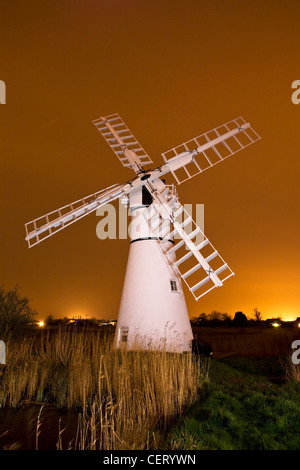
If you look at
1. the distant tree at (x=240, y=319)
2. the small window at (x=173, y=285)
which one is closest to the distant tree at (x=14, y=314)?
the small window at (x=173, y=285)

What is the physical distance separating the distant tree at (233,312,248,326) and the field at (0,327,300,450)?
38947 mm

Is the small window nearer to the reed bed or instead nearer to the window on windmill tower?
the window on windmill tower

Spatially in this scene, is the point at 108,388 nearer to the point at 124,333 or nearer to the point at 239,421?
the point at 239,421

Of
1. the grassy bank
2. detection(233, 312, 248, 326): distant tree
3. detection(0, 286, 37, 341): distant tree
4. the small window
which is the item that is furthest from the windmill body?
detection(233, 312, 248, 326): distant tree

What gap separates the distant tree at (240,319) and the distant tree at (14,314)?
39.3 meters

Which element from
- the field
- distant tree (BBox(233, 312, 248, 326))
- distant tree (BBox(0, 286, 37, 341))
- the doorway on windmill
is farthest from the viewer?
distant tree (BBox(233, 312, 248, 326))

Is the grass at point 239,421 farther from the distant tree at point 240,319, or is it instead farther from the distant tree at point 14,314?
the distant tree at point 240,319

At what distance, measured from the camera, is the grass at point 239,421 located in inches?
241

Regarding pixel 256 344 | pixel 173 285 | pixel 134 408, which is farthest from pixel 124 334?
pixel 256 344

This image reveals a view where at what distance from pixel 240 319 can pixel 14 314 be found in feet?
136

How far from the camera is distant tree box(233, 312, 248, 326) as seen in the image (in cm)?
4912

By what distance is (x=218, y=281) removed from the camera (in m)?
14.3

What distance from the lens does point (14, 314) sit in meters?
13.5
